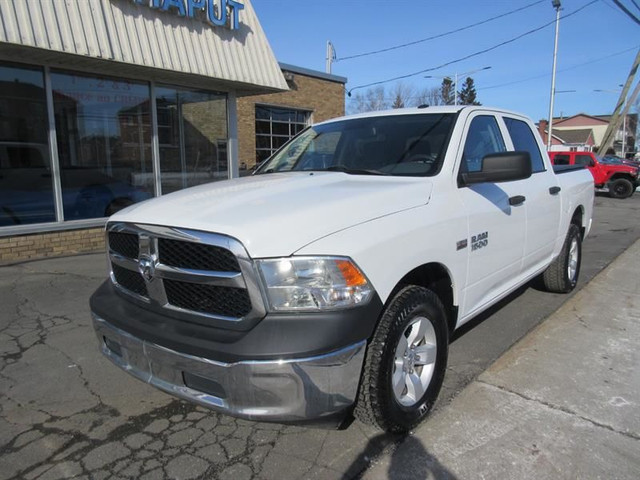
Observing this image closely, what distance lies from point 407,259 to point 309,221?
0.60 metres

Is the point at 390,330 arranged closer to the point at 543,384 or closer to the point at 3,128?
the point at 543,384

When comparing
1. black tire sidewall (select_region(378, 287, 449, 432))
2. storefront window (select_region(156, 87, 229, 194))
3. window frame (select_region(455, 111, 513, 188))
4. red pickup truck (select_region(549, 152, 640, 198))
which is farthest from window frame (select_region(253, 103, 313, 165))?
black tire sidewall (select_region(378, 287, 449, 432))

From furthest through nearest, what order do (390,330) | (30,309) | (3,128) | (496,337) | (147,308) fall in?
(3,128) → (30,309) → (496,337) → (147,308) → (390,330)

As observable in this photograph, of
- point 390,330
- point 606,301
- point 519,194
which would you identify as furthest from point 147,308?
point 606,301

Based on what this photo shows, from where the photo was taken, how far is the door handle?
368 cm

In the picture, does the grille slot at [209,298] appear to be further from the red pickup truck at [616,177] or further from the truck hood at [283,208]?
the red pickup truck at [616,177]

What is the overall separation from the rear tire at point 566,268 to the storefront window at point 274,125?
36.7 ft

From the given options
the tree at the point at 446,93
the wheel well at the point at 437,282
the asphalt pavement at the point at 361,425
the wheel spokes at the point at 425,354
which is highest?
the tree at the point at 446,93

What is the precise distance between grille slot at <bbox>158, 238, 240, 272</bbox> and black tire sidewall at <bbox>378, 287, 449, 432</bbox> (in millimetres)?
842

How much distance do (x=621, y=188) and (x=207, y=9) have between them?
19109 millimetres

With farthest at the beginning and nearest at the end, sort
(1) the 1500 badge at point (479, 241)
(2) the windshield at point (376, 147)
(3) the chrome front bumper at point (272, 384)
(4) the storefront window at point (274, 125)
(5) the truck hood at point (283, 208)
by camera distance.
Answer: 1. (4) the storefront window at point (274, 125)
2. (2) the windshield at point (376, 147)
3. (1) the 1500 badge at point (479, 241)
4. (5) the truck hood at point (283, 208)
5. (3) the chrome front bumper at point (272, 384)

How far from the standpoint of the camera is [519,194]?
386cm

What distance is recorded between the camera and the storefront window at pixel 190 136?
30.8ft

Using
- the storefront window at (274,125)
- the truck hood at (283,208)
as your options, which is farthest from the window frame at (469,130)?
the storefront window at (274,125)
